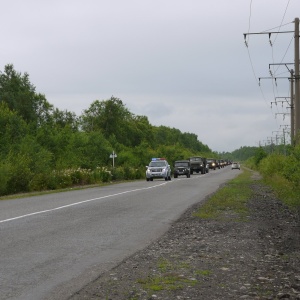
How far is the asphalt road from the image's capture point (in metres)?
8.20

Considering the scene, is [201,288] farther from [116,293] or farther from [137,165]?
[137,165]

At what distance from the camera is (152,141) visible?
13900 cm

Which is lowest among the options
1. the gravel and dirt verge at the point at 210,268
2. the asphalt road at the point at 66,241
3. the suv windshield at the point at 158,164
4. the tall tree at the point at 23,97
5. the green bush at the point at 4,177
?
the gravel and dirt verge at the point at 210,268

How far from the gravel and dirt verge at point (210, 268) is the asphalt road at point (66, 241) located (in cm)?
38

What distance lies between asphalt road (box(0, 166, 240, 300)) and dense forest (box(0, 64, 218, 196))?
13083mm

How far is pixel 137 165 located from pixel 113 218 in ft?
180

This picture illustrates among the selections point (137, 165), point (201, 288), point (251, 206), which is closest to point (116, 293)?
point (201, 288)

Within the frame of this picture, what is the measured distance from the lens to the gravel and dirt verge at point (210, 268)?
7543 mm

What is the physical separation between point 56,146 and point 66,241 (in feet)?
156

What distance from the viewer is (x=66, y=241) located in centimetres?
1231

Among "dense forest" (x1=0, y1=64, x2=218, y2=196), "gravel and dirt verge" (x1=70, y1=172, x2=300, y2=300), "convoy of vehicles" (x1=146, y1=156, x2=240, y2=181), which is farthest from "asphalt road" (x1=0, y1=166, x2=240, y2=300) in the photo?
"convoy of vehicles" (x1=146, y1=156, x2=240, y2=181)

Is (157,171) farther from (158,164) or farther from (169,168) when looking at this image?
(169,168)

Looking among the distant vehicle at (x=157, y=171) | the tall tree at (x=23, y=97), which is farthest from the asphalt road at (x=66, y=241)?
the tall tree at (x=23, y=97)

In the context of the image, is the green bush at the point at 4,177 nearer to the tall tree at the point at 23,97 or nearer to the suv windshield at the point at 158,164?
the suv windshield at the point at 158,164
